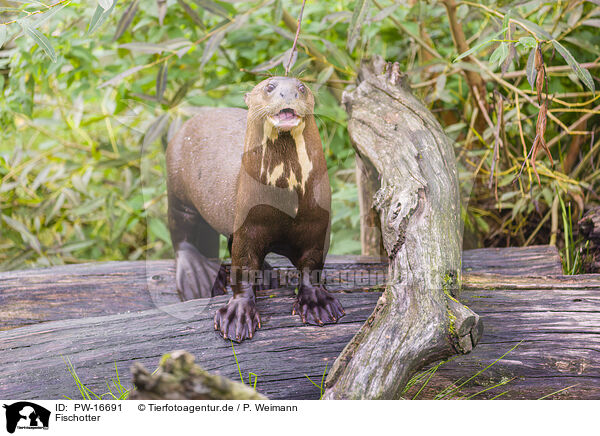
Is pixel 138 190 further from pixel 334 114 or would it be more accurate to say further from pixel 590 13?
pixel 590 13

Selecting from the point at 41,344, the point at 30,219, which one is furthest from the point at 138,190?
the point at 41,344

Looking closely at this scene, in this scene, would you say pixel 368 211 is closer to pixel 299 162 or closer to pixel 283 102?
pixel 299 162

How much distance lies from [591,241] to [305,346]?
1025 mm

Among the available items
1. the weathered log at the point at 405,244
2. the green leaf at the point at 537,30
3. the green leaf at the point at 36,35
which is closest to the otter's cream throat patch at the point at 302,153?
the weathered log at the point at 405,244

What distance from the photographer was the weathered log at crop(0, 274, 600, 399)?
1252mm

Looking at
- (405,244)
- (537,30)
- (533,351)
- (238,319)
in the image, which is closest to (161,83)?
(238,319)

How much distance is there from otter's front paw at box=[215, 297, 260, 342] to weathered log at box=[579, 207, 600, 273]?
1.06m

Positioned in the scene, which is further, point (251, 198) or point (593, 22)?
point (593, 22)

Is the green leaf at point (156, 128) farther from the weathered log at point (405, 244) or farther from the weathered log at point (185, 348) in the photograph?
the weathered log at point (405, 244)

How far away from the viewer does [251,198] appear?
4.07 ft

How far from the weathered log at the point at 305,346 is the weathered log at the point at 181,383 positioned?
1.24 feet

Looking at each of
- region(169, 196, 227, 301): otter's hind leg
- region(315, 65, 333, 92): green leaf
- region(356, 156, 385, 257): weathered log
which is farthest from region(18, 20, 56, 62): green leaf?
region(356, 156, 385, 257): weathered log
